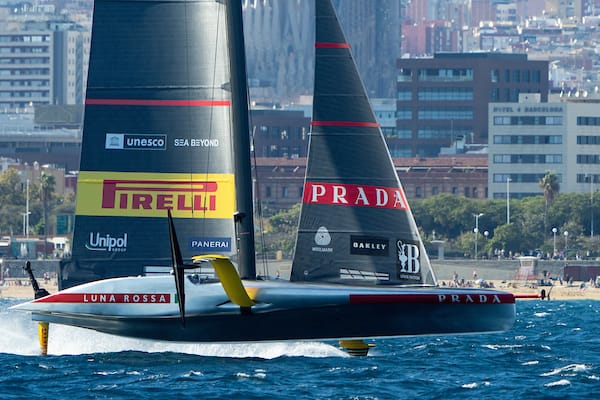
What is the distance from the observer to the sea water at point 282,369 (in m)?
36.5

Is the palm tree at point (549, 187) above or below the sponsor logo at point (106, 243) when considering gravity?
below

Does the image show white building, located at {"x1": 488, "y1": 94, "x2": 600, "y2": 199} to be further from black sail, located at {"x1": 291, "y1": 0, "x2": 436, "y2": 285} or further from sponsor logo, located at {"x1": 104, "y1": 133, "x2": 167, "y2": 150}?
sponsor logo, located at {"x1": 104, "y1": 133, "x2": 167, "y2": 150}

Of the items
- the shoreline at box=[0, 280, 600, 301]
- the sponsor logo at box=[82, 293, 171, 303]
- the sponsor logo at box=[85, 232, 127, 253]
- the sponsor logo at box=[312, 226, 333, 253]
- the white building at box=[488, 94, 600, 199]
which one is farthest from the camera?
the white building at box=[488, 94, 600, 199]

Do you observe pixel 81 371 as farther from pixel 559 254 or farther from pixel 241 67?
pixel 559 254

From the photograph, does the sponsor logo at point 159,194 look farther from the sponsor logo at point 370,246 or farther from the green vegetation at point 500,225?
the green vegetation at point 500,225

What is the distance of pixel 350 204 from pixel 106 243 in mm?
6177

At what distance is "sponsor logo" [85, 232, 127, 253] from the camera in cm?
4331

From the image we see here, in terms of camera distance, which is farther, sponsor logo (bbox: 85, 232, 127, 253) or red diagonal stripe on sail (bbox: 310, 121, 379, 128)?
sponsor logo (bbox: 85, 232, 127, 253)

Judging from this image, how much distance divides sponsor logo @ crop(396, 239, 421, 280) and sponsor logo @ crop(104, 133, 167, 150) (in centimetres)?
636

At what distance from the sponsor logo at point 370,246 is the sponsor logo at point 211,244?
3084mm

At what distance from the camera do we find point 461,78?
200 m

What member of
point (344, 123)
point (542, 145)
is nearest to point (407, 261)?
point (344, 123)

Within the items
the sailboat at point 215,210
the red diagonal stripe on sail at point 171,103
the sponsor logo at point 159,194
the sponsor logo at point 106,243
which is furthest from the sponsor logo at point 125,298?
the red diagonal stripe on sail at point 171,103

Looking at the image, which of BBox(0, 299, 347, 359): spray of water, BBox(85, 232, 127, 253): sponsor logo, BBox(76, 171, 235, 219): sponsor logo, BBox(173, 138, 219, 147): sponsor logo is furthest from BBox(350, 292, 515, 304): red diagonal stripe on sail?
BBox(85, 232, 127, 253): sponsor logo
